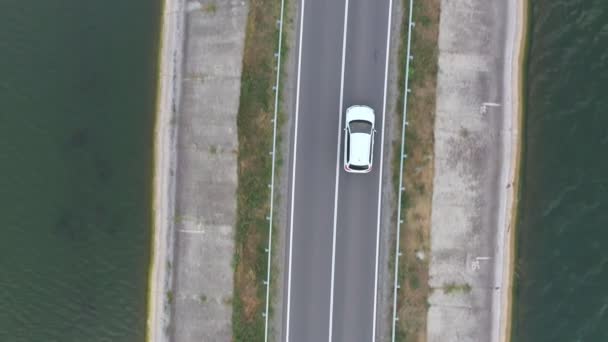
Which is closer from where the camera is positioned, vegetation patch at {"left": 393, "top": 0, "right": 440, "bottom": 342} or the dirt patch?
vegetation patch at {"left": 393, "top": 0, "right": 440, "bottom": 342}

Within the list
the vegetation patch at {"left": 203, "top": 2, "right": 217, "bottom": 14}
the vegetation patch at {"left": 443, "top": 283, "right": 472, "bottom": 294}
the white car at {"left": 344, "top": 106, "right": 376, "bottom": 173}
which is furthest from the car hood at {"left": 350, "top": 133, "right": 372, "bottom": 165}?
the vegetation patch at {"left": 203, "top": 2, "right": 217, "bottom": 14}

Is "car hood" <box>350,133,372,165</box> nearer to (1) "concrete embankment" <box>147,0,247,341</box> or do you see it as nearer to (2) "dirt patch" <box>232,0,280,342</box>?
(2) "dirt patch" <box>232,0,280,342</box>

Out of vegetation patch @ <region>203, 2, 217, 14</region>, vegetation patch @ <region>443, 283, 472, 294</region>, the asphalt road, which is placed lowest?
vegetation patch @ <region>443, 283, 472, 294</region>

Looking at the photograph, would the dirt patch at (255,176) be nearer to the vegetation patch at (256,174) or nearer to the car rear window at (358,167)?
the vegetation patch at (256,174)

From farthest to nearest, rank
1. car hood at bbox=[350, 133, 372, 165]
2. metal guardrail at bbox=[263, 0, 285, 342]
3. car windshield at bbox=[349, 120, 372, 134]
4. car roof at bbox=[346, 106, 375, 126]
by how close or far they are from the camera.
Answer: metal guardrail at bbox=[263, 0, 285, 342], car roof at bbox=[346, 106, 375, 126], car windshield at bbox=[349, 120, 372, 134], car hood at bbox=[350, 133, 372, 165]

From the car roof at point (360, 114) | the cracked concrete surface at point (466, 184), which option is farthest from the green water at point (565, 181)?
the car roof at point (360, 114)

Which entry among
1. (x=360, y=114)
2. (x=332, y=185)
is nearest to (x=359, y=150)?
(x=360, y=114)

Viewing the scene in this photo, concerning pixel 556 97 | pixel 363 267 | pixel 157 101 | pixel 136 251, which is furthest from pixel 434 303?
pixel 157 101
